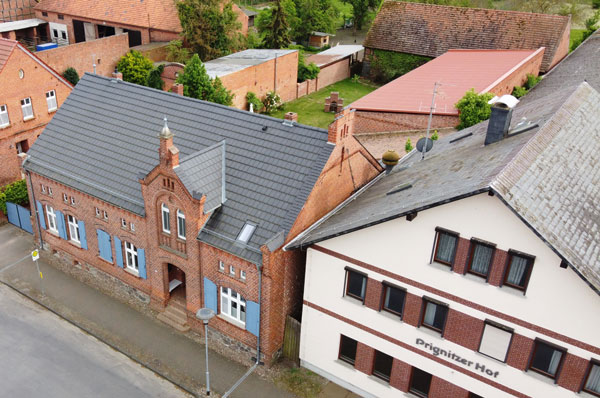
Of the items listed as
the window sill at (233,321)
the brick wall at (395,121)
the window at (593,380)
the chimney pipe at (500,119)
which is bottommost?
the window sill at (233,321)

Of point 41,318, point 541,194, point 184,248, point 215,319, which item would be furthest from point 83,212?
point 541,194

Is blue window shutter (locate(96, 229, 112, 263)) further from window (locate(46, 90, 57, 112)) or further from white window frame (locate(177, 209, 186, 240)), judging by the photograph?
window (locate(46, 90, 57, 112))

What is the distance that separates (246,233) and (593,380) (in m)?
12.5

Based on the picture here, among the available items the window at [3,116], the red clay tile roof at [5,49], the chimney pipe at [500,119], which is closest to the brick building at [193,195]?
the chimney pipe at [500,119]

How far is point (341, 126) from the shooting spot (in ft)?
66.6

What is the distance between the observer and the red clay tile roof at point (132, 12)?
186 feet

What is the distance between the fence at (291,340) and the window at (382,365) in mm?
3384

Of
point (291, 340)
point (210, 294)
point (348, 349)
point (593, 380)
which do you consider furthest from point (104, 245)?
point (593, 380)

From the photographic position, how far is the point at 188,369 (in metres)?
21.5

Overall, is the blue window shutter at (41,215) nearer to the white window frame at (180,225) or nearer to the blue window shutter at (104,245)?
the blue window shutter at (104,245)

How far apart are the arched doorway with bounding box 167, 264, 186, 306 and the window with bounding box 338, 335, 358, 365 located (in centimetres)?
786

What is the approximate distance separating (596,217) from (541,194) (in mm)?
2223

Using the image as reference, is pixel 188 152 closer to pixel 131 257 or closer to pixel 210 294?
pixel 131 257

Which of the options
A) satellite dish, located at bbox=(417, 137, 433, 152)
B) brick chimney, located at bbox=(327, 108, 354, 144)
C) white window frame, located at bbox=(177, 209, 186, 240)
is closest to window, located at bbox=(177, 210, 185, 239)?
white window frame, located at bbox=(177, 209, 186, 240)
